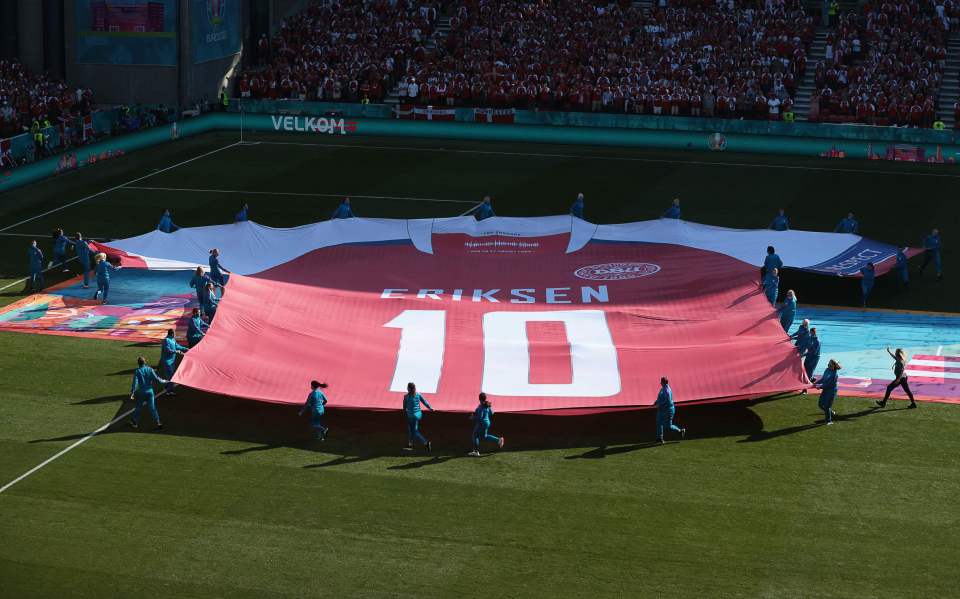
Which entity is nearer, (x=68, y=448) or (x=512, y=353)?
(x=68, y=448)

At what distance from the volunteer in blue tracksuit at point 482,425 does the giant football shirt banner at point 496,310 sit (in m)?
0.70

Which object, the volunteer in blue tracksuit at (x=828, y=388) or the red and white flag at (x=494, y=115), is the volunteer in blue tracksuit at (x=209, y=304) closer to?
the volunteer in blue tracksuit at (x=828, y=388)

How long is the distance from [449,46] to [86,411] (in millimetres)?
42313

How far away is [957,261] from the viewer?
1517 inches

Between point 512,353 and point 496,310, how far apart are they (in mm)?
2441

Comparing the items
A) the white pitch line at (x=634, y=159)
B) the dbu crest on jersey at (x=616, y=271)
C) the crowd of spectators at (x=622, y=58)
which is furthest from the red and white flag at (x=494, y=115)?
the dbu crest on jersey at (x=616, y=271)

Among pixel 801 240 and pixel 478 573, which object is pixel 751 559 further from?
pixel 801 240

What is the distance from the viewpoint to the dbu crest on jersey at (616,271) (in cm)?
3174

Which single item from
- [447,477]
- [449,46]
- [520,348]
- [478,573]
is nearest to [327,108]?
[449,46]

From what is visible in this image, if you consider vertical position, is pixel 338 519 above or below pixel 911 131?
below

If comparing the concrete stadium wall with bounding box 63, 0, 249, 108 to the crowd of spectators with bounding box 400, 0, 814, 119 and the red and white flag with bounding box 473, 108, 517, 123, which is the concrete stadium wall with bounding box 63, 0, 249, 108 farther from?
the red and white flag with bounding box 473, 108, 517, 123

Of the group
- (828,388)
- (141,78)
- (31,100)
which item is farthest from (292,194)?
(828,388)

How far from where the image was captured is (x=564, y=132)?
188 ft

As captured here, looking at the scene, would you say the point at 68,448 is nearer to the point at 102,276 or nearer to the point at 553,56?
the point at 102,276
